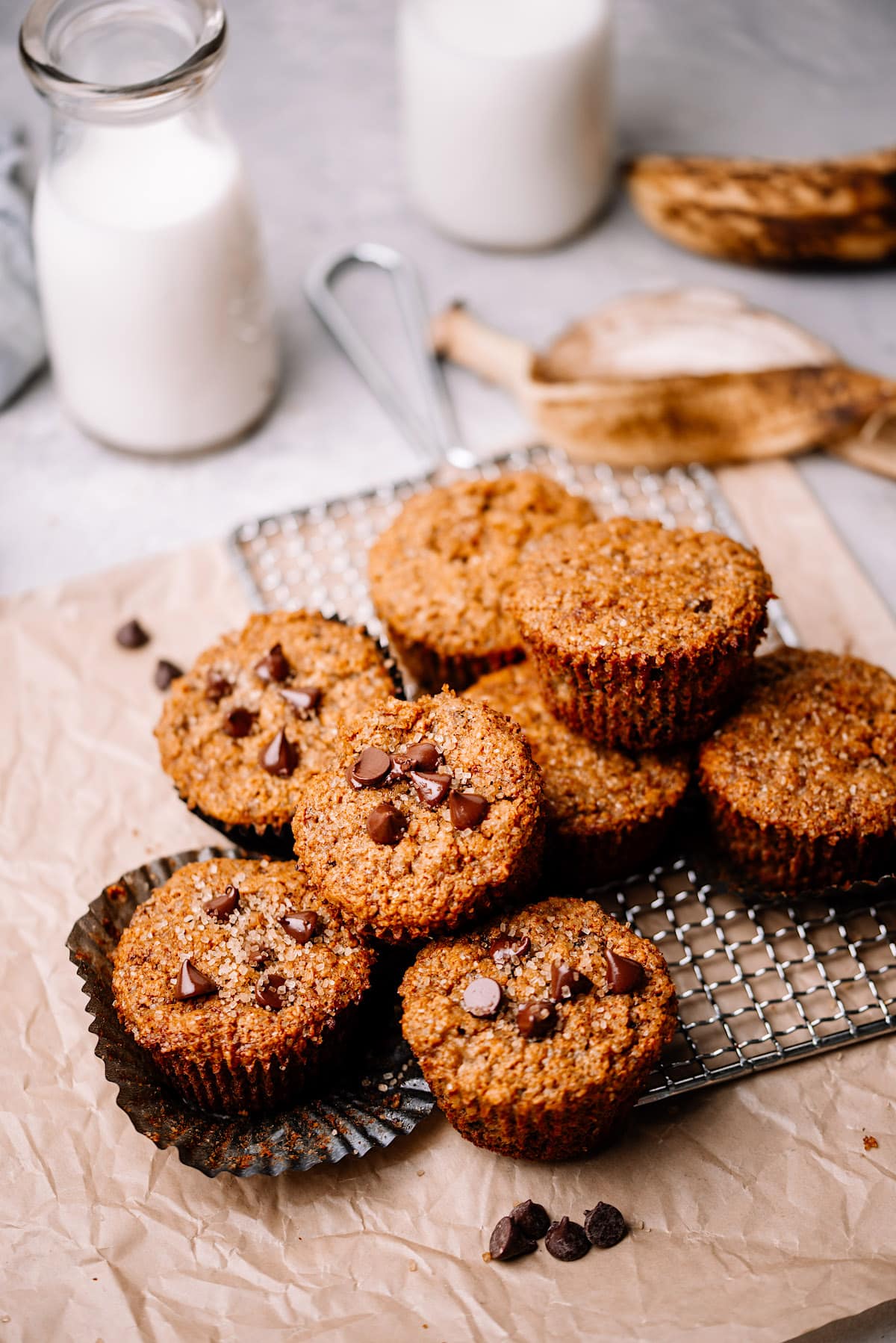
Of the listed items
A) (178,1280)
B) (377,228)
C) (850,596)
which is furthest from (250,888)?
(377,228)

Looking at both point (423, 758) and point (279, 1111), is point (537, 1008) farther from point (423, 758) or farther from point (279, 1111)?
point (279, 1111)

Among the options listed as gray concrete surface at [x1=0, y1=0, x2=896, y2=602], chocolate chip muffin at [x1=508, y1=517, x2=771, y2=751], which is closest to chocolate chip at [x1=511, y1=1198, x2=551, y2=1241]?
chocolate chip muffin at [x1=508, y1=517, x2=771, y2=751]

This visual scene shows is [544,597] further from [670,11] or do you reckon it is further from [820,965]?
[670,11]

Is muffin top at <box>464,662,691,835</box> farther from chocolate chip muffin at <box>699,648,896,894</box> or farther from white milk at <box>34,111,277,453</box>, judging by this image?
white milk at <box>34,111,277,453</box>

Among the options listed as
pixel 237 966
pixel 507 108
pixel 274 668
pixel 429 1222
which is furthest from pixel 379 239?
pixel 429 1222

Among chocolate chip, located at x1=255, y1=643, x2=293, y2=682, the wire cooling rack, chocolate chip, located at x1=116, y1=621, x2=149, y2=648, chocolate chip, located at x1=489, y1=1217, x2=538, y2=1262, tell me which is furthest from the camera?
chocolate chip, located at x1=116, y1=621, x2=149, y2=648

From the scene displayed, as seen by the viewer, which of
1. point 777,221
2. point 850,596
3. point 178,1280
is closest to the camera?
point 178,1280

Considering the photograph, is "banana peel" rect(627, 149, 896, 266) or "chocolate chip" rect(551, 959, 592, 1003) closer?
"chocolate chip" rect(551, 959, 592, 1003)
